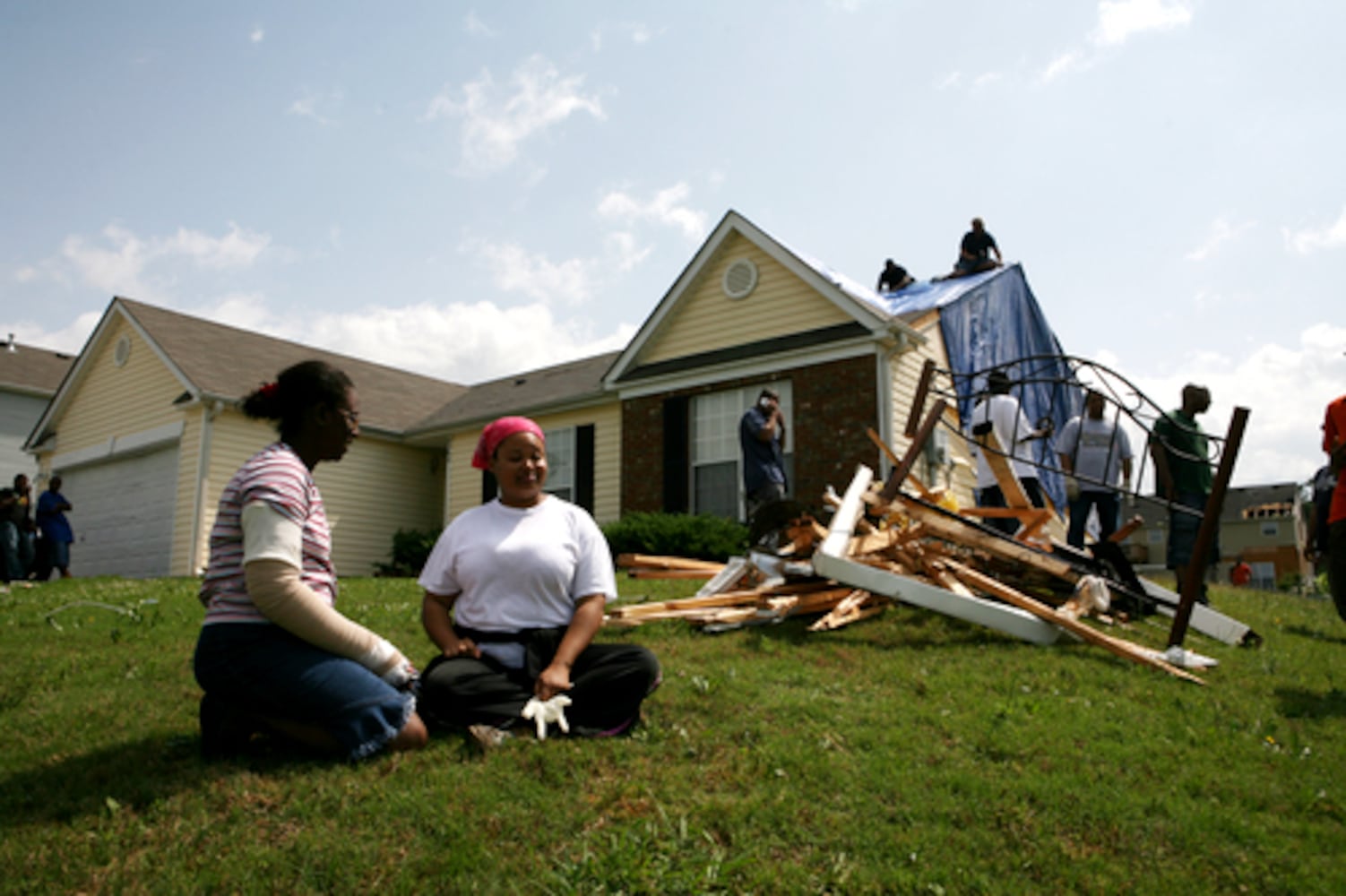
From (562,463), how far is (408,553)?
3.64 meters

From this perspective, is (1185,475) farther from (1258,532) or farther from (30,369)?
(1258,532)

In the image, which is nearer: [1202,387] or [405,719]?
[405,719]

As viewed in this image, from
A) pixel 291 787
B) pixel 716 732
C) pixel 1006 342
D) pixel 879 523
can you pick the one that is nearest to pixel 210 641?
pixel 291 787

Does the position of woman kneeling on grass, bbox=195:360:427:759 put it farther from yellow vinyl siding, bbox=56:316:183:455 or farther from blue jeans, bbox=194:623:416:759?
yellow vinyl siding, bbox=56:316:183:455

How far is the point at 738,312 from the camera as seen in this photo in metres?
15.1

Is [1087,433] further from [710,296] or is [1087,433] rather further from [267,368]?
[267,368]

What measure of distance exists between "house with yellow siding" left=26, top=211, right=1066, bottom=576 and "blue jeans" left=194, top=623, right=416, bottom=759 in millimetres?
7685

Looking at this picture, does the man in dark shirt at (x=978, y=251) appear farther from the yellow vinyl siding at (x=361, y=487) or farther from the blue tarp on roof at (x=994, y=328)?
the yellow vinyl siding at (x=361, y=487)

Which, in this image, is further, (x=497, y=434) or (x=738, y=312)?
(x=738, y=312)

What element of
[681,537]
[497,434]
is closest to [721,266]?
[681,537]

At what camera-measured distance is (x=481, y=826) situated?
3.12 m

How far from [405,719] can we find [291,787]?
19.0 inches

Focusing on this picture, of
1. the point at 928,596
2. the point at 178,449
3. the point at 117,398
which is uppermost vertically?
the point at 117,398

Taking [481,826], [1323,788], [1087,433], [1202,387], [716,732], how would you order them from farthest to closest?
[1087,433] < [1202,387] < [716,732] < [1323,788] < [481,826]
